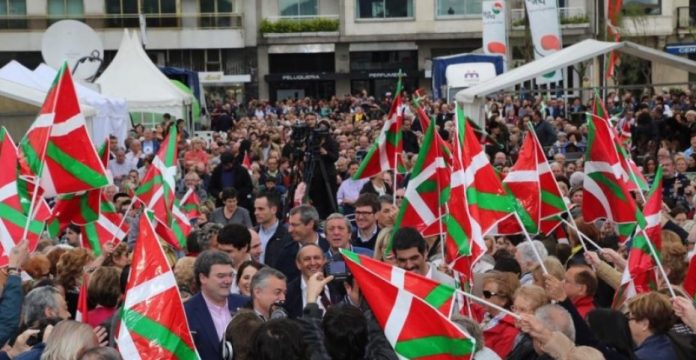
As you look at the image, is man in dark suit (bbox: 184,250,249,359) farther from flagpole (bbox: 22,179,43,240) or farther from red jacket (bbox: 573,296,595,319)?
red jacket (bbox: 573,296,595,319)

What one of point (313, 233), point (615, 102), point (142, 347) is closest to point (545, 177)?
point (313, 233)

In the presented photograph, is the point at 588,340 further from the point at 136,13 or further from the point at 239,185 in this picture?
the point at 136,13

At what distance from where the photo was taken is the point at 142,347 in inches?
287

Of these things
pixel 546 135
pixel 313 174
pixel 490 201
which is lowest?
pixel 546 135

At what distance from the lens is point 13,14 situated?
63812 mm

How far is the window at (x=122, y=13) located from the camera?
6419 centimetres

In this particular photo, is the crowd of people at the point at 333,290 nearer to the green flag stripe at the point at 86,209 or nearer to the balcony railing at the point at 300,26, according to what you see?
the green flag stripe at the point at 86,209

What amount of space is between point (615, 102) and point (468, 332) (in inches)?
1148

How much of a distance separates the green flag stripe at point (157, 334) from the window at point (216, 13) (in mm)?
58218

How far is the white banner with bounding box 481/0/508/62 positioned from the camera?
123 ft

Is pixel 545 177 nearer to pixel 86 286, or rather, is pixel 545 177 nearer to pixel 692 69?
pixel 86 286

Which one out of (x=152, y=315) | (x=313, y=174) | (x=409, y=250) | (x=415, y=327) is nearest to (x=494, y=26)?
(x=313, y=174)

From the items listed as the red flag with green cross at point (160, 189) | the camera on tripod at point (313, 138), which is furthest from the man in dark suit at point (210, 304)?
the camera on tripod at point (313, 138)

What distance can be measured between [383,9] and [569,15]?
27.2ft
